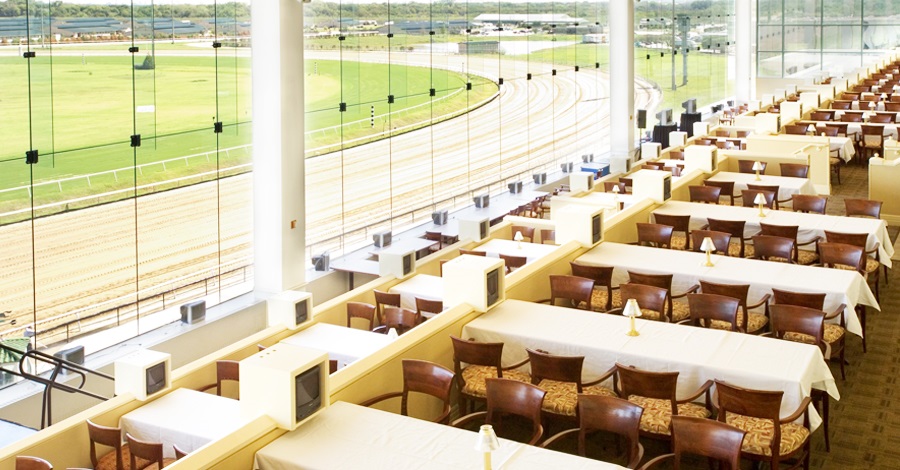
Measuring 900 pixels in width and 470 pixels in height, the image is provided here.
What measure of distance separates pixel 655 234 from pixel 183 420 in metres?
6.37

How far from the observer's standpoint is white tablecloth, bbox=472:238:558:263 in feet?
37.7

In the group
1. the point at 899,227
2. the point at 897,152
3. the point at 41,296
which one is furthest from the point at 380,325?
the point at 897,152

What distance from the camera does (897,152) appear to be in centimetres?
1546

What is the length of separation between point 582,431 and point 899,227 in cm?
964

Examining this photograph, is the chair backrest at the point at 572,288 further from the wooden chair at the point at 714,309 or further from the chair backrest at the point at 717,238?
the chair backrest at the point at 717,238

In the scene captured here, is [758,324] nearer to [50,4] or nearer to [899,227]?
[899,227]

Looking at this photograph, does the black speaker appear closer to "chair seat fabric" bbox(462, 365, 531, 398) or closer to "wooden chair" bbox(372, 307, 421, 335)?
"wooden chair" bbox(372, 307, 421, 335)

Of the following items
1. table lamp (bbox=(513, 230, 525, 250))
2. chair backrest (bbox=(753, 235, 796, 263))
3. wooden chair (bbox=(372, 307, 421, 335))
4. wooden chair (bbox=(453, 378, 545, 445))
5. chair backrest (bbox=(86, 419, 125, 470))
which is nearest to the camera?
wooden chair (bbox=(453, 378, 545, 445))

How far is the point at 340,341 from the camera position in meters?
8.78

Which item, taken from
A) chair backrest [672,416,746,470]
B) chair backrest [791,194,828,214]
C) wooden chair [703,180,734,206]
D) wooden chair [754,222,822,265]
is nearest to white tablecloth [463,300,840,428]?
chair backrest [672,416,746,470]

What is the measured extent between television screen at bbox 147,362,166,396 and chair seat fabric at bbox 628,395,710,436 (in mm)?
3429

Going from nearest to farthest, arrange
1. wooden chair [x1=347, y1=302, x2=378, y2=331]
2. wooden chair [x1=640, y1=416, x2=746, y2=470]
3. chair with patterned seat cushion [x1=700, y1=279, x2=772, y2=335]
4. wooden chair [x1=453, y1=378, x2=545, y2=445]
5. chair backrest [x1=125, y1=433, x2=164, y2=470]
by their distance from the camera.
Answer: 1. wooden chair [x1=640, y1=416, x2=746, y2=470]
2. chair backrest [x1=125, y1=433, x2=164, y2=470]
3. wooden chair [x1=453, y1=378, x2=545, y2=445]
4. chair with patterned seat cushion [x1=700, y1=279, x2=772, y2=335]
5. wooden chair [x1=347, y1=302, x2=378, y2=331]

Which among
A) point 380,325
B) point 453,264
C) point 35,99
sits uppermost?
point 35,99

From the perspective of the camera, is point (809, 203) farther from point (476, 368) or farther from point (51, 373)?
point (51, 373)
